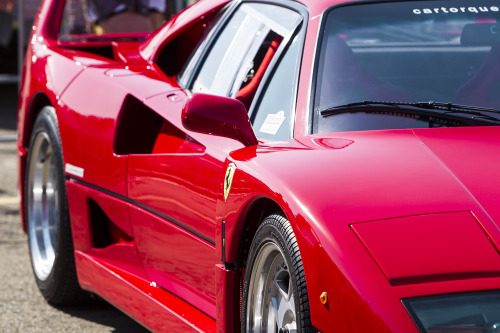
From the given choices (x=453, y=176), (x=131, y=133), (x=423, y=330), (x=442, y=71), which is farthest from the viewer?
(x=131, y=133)

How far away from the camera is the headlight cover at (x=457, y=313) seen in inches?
88.1

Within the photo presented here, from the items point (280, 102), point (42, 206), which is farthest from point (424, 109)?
point (42, 206)

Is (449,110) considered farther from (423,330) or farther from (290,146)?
(423,330)

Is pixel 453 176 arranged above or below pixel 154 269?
above

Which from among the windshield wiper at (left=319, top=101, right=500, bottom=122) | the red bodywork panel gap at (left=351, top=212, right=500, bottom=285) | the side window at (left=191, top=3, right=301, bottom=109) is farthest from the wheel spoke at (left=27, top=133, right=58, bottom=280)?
the red bodywork panel gap at (left=351, top=212, right=500, bottom=285)

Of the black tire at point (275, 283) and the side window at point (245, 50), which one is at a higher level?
the side window at point (245, 50)

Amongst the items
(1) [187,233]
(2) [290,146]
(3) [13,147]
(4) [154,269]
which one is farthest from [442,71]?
(3) [13,147]

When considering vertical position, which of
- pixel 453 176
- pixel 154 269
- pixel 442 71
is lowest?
pixel 154 269

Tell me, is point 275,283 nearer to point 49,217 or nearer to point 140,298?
point 140,298

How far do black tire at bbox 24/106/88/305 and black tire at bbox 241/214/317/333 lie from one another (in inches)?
72.1

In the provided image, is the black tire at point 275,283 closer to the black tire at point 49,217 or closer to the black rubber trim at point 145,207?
the black rubber trim at point 145,207

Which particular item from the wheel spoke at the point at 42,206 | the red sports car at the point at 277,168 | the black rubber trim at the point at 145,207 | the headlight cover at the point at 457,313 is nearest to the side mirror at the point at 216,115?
the red sports car at the point at 277,168

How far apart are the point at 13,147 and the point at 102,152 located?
689 cm

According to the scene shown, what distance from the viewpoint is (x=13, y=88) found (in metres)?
15.7
